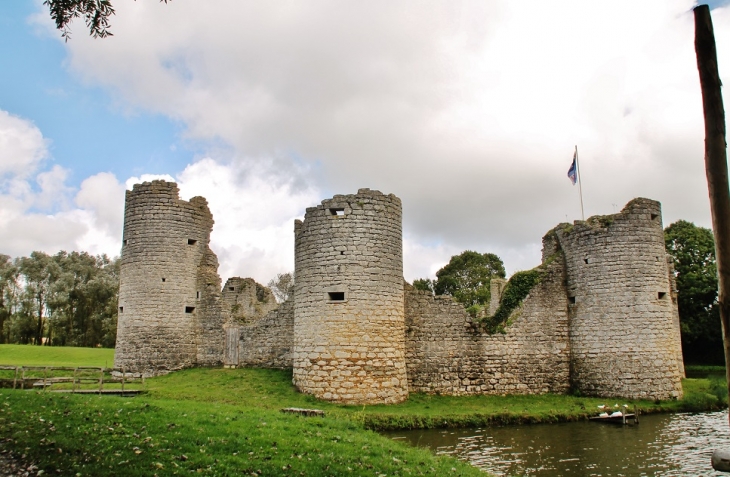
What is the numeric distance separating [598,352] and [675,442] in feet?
24.0

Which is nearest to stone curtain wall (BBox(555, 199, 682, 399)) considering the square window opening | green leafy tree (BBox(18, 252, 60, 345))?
the square window opening

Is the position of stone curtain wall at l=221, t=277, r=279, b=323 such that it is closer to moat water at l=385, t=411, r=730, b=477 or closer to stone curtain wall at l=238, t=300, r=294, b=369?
stone curtain wall at l=238, t=300, r=294, b=369

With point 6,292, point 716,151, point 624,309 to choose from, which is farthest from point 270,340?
point 6,292

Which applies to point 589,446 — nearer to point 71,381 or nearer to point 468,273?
point 71,381

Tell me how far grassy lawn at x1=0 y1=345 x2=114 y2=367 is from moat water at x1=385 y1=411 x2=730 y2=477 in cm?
2581

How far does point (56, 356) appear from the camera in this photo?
126 ft

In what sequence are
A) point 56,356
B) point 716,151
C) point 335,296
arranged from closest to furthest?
point 716,151 → point 335,296 → point 56,356

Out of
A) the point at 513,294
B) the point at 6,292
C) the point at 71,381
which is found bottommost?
the point at 71,381

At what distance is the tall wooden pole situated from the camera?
22.1 feet

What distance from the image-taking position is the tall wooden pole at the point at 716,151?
22.1 ft

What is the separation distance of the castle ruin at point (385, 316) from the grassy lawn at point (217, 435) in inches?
98.7

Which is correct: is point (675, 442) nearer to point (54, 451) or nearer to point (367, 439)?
point (367, 439)

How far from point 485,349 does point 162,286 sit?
579 inches

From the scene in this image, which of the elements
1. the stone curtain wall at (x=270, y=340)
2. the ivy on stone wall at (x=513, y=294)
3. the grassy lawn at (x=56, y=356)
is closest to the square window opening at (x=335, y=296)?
the stone curtain wall at (x=270, y=340)
